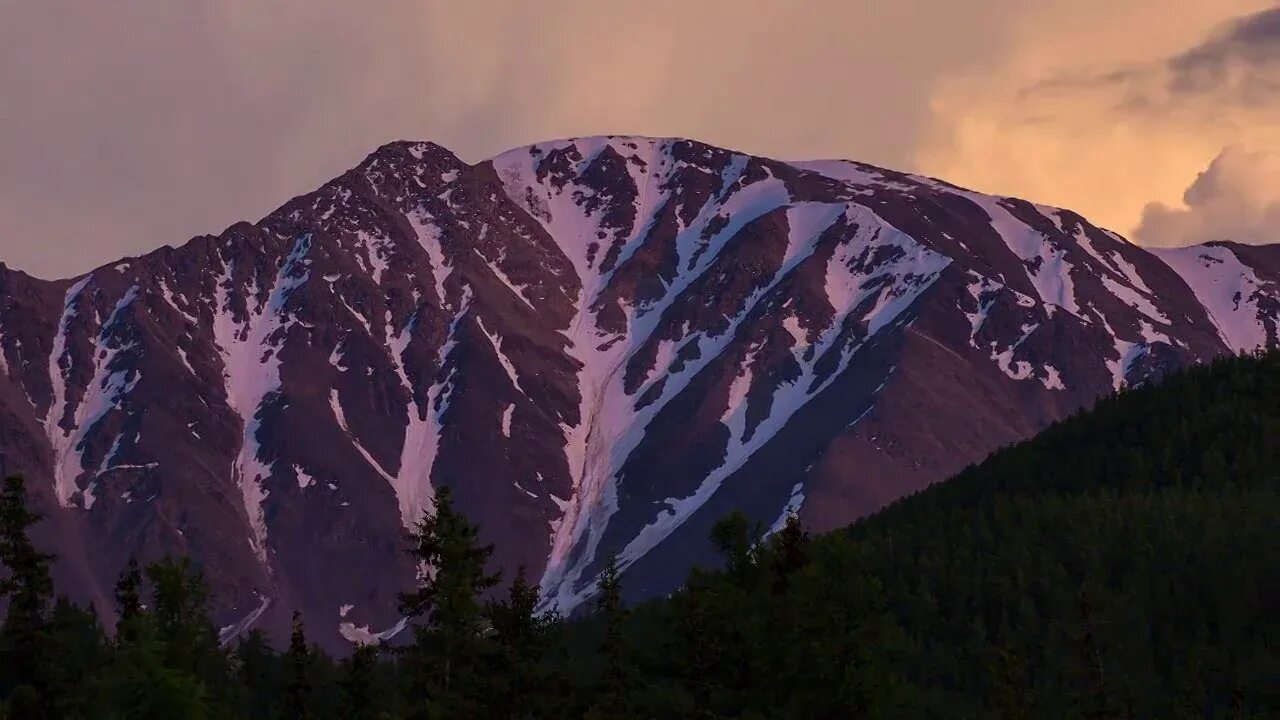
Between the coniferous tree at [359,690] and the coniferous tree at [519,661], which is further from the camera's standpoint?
the coniferous tree at [359,690]

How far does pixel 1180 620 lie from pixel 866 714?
15680cm

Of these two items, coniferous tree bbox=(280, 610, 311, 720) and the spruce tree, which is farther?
coniferous tree bbox=(280, 610, 311, 720)

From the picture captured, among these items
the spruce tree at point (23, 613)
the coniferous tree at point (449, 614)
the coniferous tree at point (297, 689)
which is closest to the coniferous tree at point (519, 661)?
the coniferous tree at point (449, 614)

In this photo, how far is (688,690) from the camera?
178 feet

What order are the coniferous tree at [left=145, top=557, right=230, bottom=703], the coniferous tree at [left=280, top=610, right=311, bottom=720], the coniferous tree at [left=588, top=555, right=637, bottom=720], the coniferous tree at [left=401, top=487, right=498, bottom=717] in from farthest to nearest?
the coniferous tree at [left=280, top=610, right=311, bottom=720] < the coniferous tree at [left=145, top=557, right=230, bottom=703] < the coniferous tree at [left=588, top=555, right=637, bottom=720] < the coniferous tree at [left=401, top=487, right=498, bottom=717]

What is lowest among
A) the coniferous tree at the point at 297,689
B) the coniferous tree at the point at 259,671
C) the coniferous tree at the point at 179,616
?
the coniferous tree at the point at 297,689

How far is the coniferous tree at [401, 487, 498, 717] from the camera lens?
181 ft

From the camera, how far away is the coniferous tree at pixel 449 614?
5509cm

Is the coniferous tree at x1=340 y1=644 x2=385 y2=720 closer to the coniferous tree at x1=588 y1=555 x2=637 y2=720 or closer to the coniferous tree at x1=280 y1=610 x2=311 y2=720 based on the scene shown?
the coniferous tree at x1=280 y1=610 x2=311 y2=720

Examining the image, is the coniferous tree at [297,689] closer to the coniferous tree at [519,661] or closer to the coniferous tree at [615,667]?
the coniferous tree at [519,661]

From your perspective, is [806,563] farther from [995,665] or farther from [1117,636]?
[1117,636]

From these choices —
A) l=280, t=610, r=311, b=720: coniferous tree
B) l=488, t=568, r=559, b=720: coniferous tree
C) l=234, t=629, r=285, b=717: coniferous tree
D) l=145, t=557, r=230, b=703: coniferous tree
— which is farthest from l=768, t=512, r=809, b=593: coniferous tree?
l=234, t=629, r=285, b=717: coniferous tree

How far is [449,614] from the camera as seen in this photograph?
5534 centimetres

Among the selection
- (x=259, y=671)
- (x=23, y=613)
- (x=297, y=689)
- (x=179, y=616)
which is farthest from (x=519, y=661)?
(x=259, y=671)
